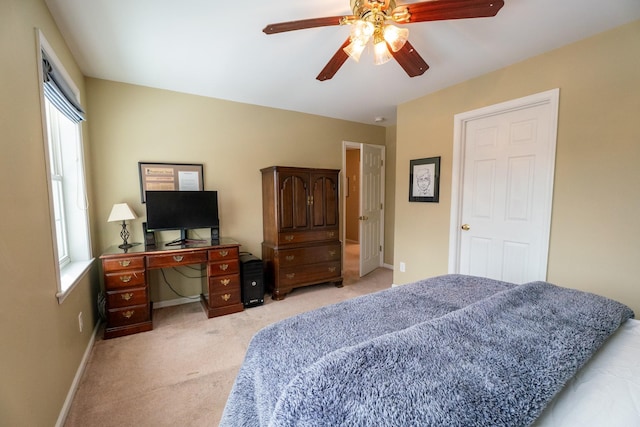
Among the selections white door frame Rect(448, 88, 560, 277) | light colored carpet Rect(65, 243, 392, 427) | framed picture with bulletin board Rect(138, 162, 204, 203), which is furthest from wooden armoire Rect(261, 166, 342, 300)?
white door frame Rect(448, 88, 560, 277)

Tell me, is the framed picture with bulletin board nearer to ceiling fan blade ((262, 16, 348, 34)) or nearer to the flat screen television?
the flat screen television

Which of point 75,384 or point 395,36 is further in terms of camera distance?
point 75,384

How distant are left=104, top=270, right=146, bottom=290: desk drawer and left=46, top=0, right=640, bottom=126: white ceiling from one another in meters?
1.87

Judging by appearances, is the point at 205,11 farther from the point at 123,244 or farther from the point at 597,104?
the point at 597,104

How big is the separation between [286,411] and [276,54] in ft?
7.79

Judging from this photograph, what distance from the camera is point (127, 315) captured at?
2402 millimetres

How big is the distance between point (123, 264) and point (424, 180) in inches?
127

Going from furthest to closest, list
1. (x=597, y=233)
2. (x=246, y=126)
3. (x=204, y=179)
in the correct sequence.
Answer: (x=246, y=126) → (x=204, y=179) → (x=597, y=233)

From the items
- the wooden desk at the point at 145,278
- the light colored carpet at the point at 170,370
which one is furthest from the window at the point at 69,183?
the light colored carpet at the point at 170,370

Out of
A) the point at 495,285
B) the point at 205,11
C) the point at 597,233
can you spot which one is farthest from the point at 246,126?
the point at 597,233

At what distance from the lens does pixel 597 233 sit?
1949 mm

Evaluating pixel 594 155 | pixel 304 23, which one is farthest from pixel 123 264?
pixel 594 155

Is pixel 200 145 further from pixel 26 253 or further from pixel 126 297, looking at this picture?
pixel 26 253

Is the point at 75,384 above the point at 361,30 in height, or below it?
below
